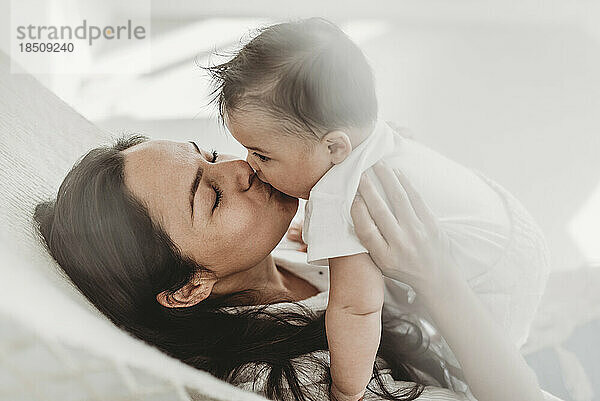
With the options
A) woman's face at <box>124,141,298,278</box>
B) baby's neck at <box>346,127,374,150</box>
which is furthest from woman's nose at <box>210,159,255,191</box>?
baby's neck at <box>346,127,374,150</box>

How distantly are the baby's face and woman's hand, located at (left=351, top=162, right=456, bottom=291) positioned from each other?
0.14 ft

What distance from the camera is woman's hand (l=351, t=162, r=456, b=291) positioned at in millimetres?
527

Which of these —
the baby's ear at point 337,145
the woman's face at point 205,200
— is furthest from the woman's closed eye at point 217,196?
the baby's ear at point 337,145

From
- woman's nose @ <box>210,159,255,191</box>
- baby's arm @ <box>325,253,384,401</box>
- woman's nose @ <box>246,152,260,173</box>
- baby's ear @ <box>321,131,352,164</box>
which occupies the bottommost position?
baby's arm @ <box>325,253,384,401</box>

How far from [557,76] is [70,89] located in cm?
49

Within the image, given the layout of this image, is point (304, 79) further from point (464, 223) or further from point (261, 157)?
point (464, 223)

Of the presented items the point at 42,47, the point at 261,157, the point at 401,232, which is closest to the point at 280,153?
the point at 261,157

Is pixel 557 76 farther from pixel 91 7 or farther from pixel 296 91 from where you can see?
pixel 91 7

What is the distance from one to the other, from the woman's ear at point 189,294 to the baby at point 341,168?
114 mm

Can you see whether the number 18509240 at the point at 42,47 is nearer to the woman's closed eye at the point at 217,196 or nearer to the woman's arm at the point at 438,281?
the woman's closed eye at the point at 217,196

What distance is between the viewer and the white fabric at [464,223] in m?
0.52

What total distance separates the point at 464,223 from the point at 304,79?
211 millimetres

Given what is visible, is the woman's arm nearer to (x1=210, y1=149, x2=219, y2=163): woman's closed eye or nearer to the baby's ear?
the baby's ear

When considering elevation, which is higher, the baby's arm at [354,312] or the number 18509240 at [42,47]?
the number 18509240 at [42,47]
